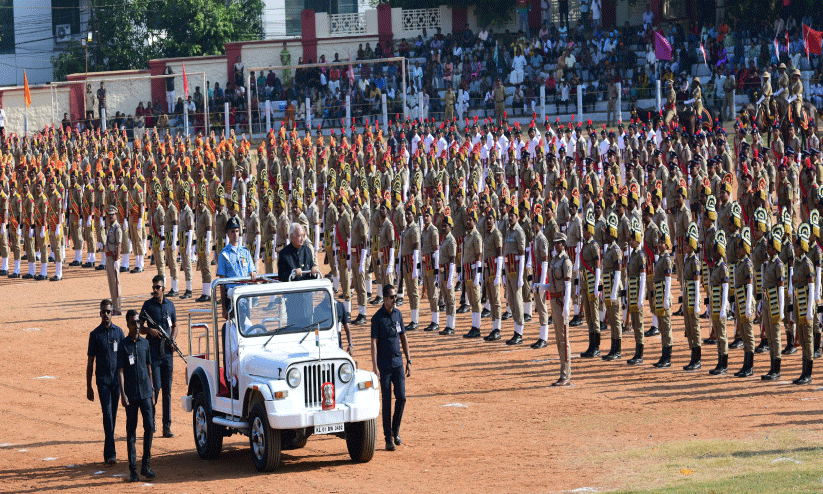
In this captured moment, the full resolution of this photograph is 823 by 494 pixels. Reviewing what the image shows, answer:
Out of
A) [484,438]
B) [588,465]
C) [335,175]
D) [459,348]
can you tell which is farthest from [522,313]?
[335,175]

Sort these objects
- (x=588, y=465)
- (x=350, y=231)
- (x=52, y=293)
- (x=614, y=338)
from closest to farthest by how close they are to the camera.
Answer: (x=588, y=465), (x=614, y=338), (x=350, y=231), (x=52, y=293)

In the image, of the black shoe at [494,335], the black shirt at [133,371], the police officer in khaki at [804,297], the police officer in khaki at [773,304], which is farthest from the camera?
the black shoe at [494,335]

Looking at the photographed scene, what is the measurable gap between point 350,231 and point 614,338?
5.64 metres

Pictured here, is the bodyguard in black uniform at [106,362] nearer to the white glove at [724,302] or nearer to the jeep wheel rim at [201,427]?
the jeep wheel rim at [201,427]

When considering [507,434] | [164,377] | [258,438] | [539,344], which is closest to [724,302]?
[539,344]

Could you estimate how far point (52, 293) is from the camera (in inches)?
987

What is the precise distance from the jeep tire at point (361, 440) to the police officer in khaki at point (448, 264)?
7381 mm

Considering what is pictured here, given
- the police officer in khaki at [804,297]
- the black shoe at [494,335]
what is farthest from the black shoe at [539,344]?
the police officer in khaki at [804,297]

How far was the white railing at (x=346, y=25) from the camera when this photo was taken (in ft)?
169

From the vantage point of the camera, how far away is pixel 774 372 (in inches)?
607

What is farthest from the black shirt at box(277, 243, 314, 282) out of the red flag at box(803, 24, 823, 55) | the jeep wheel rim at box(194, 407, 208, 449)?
the red flag at box(803, 24, 823, 55)

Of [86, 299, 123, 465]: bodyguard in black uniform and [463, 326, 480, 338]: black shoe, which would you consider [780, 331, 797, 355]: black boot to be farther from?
[86, 299, 123, 465]: bodyguard in black uniform

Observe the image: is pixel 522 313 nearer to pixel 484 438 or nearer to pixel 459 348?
pixel 459 348

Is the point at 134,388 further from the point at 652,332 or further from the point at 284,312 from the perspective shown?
the point at 652,332
